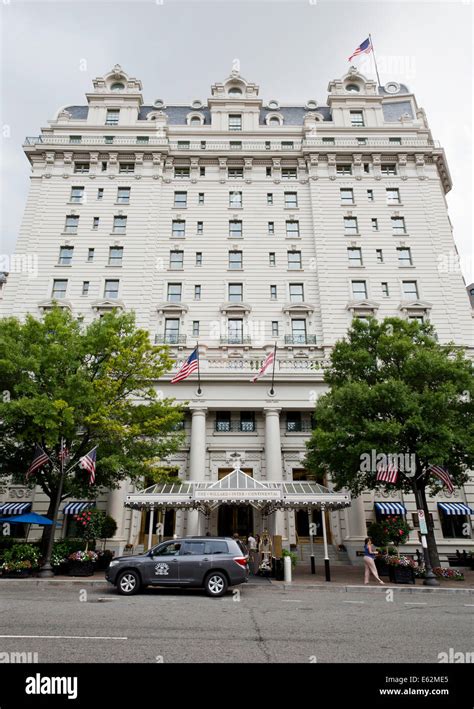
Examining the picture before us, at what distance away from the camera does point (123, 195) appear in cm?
3662

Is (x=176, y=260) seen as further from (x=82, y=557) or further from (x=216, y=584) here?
(x=216, y=584)

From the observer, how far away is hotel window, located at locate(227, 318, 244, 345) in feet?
101

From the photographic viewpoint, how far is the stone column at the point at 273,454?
24.0 metres

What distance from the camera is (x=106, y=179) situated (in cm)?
3706

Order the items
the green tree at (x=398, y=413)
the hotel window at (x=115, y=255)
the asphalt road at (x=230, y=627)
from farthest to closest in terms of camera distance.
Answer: the hotel window at (x=115, y=255), the green tree at (x=398, y=413), the asphalt road at (x=230, y=627)

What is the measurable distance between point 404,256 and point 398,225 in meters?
3.00

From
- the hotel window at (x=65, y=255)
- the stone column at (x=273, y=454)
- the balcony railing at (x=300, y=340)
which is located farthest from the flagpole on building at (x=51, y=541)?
the hotel window at (x=65, y=255)

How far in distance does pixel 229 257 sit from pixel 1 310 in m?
17.1

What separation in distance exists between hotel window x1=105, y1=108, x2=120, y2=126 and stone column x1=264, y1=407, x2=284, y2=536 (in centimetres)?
3086

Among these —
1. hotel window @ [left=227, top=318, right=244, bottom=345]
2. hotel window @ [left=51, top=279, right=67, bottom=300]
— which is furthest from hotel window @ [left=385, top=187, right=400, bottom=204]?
hotel window @ [left=51, top=279, right=67, bottom=300]

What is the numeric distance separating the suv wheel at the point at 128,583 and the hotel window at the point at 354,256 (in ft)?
89.0

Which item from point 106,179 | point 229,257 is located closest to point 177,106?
point 106,179

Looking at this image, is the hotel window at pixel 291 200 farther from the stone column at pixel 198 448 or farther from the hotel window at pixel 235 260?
the stone column at pixel 198 448
